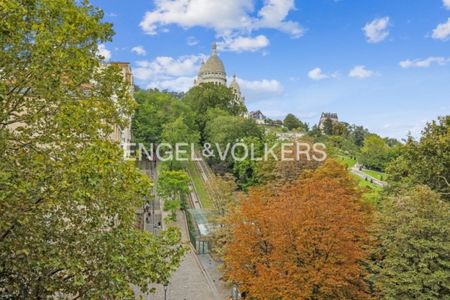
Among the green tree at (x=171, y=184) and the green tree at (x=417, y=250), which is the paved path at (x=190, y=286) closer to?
the green tree at (x=171, y=184)

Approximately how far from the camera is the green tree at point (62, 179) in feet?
31.1

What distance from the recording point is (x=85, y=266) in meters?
10.1

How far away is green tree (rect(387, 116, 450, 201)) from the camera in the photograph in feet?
90.8

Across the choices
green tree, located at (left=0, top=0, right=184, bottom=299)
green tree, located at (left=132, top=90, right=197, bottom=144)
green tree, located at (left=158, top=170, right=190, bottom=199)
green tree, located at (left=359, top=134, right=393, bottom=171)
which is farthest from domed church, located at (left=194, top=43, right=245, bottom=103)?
green tree, located at (left=0, top=0, right=184, bottom=299)

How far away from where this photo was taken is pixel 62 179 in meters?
9.47

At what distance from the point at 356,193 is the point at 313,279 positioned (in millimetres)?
10529

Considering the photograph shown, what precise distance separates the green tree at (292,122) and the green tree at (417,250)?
105m

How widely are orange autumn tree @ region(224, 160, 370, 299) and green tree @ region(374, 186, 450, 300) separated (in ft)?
5.31

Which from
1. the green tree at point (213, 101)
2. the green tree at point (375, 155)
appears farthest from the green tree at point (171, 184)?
the green tree at point (375, 155)

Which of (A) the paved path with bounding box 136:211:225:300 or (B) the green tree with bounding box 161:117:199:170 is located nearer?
(A) the paved path with bounding box 136:211:225:300

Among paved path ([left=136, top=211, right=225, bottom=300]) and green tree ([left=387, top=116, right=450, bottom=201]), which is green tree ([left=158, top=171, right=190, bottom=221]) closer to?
paved path ([left=136, top=211, right=225, bottom=300])

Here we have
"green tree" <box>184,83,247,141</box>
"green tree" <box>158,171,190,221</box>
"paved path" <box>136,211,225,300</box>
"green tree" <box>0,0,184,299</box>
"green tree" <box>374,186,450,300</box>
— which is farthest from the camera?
"green tree" <box>184,83,247,141</box>

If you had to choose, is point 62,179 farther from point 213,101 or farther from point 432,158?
point 213,101

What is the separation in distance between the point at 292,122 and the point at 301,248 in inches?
A: 4201
